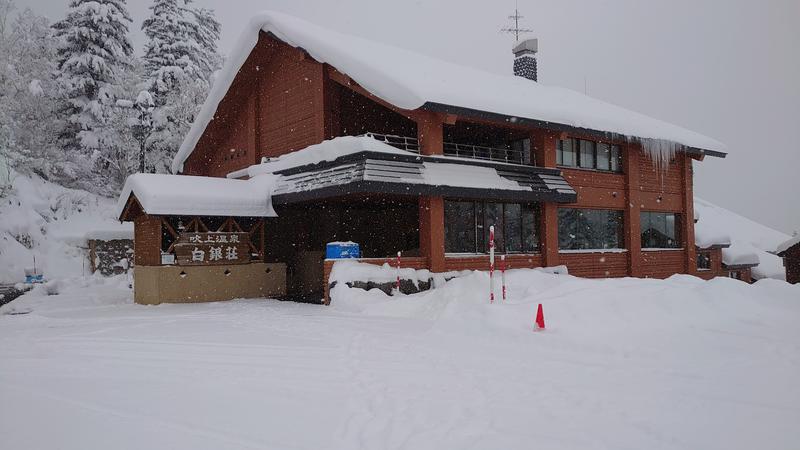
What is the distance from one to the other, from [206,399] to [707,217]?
4870cm

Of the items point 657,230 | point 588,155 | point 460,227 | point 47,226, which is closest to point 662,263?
point 657,230

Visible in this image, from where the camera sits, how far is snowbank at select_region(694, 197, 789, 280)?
25.8 metres

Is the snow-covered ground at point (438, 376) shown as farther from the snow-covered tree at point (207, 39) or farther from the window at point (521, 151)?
the snow-covered tree at point (207, 39)

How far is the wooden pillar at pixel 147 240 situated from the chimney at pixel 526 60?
1701 centimetres

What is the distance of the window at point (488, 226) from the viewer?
50.2 ft

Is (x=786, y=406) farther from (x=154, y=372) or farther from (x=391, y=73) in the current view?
(x=391, y=73)

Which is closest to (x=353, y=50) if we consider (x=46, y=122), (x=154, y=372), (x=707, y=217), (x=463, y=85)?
(x=463, y=85)

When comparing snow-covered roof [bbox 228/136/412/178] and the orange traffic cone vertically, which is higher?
snow-covered roof [bbox 228/136/412/178]

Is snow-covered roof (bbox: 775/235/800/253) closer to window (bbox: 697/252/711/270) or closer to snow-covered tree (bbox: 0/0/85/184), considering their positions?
window (bbox: 697/252/711/270)

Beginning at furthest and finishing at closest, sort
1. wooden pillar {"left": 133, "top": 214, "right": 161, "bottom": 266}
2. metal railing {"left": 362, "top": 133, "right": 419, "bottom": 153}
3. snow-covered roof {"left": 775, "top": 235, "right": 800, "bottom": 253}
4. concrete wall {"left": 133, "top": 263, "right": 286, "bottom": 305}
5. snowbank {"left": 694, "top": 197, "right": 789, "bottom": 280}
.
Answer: snowbank {"left": 694, "top": 197, "right": 789, "bottom": 280} < snow-covered roof {"left": 775, "top": 235, "right": 800, "bottom": 253} < wooden pillar {"left": 133, "top": 214, "right": 161, "bottom": 266} < concrete wall {"left": 133, "top": 263, "right": 286, "bottom": 305} < metal railing {"left": 362, "top": 133, "right": 419, "bottom": 153}

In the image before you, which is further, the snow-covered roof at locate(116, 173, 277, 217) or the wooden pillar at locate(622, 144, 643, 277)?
the wooden pillar at locate(622, 144, 643, 277)

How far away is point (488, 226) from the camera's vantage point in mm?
16078

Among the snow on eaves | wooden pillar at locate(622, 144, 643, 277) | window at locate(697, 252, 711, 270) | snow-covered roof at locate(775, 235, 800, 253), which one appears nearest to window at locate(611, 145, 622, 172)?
wooden pillar at locate(622, 144, 643, 277)

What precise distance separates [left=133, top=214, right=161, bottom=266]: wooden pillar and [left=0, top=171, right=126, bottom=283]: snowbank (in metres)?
12.9
